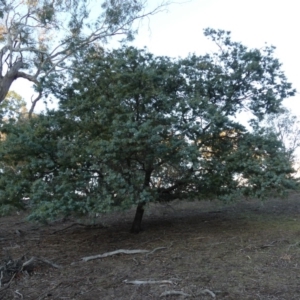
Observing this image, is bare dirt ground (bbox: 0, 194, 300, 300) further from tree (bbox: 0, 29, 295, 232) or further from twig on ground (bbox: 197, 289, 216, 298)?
tree (bbox: 0, 29, 295, 232)

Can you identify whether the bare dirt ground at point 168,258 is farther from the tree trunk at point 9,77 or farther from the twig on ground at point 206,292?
the tree trunk at point 9,77

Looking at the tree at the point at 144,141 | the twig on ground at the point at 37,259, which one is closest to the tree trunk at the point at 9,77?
the tree at the point at 144,141

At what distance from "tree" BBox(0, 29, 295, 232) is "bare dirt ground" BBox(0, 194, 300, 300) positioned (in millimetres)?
904

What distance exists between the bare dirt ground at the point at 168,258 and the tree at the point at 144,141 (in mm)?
904

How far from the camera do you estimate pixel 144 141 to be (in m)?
7.31

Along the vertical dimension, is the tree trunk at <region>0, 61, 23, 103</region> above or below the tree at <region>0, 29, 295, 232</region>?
above

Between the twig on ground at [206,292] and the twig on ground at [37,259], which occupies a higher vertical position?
the twig on ground at [37,259]

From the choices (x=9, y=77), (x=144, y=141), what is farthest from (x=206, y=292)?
(x=9, y=77)

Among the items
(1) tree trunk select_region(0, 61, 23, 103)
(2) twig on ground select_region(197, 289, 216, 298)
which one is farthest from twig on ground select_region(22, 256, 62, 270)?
(1) tree trunk select_region(0, 61, 23, 103)

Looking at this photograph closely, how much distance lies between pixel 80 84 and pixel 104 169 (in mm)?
2015

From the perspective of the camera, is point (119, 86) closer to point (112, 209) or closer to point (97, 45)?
point (112, 209)

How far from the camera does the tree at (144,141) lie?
7402 mm

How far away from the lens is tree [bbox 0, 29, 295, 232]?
7.40m

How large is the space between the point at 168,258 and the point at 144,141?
1.98m
